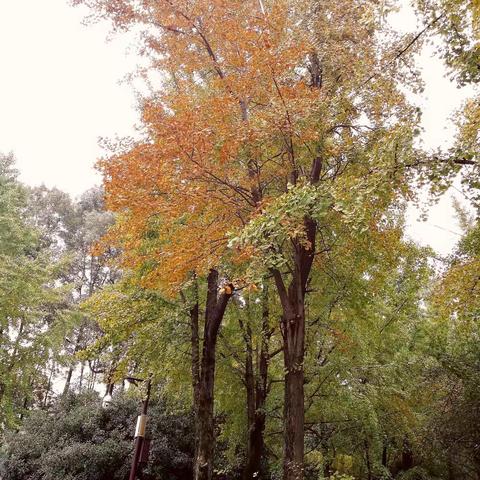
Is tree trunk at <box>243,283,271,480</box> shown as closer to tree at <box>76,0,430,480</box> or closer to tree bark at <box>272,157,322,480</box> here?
tree bark at <box>272,157,322,480</box>

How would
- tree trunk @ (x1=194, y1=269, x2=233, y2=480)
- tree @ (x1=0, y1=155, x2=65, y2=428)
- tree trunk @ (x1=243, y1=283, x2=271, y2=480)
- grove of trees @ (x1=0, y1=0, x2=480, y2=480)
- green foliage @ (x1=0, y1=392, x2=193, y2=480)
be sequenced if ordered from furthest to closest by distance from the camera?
green foliage @ (x1=0, y1=392, x2=193, y2=480), tree @ (x1=0, y1=155, x2=65, y2=428), tree trunk @ (x1=243, y1=283, x2=271, y2=480), tree trunk @ (x1=194, y1=269, x2=233, y2=480), grove of trees @ (x1=0, y1=0, x2=480, y2=480)

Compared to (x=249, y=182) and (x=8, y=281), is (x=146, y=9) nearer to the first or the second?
(x=249, y=182)

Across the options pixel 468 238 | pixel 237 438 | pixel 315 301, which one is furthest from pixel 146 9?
pixel 237 438

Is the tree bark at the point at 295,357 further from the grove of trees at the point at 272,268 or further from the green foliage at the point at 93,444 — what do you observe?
the green foliage at the point at 93,444

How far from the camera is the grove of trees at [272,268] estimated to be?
21.5ft

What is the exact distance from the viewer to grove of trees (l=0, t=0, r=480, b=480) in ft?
21.5

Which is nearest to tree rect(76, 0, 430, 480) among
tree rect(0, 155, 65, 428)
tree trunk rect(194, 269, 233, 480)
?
tree trunk rect(194, 269, 233, 480)

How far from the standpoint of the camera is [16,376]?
14.0m

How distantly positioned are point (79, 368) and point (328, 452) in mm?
18563

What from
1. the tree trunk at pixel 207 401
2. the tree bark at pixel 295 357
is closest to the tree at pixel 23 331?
the tree trunk at pixel 207 401

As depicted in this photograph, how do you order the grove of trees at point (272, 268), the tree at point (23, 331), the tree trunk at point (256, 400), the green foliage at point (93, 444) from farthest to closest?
the green foliage at point (93, 444) → the tree at point (23, 331) → the tree trunk at point (256, 400) → the grove of trees at point (272, 268)

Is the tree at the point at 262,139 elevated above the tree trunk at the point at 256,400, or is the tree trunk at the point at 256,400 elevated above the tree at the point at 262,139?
the tree at the point at 262,139

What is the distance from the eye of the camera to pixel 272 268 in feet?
24.4

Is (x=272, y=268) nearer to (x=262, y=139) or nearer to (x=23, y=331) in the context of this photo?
(x=262, y=139)
